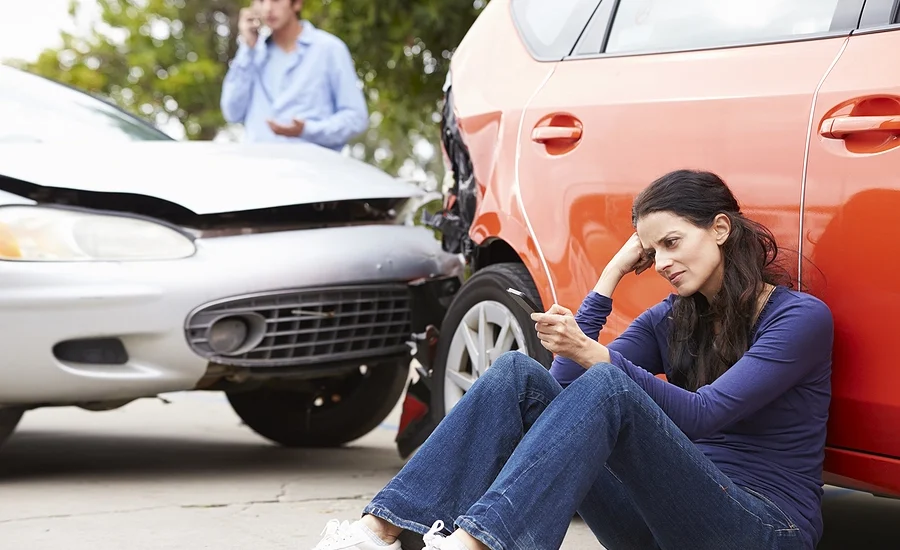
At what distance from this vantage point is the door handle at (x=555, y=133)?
3600 mm

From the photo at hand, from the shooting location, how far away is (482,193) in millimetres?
4160

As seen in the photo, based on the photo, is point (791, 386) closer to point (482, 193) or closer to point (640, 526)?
point (640, 526)

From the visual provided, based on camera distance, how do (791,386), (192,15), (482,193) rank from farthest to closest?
(192,15) < (482,193) < (791,386)

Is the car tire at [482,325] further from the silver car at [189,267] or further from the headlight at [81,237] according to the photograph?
the headlight at [81,237]

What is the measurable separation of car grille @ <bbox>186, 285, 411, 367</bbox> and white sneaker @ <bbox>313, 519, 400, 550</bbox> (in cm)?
181

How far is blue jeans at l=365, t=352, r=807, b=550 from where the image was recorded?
8.39 feet

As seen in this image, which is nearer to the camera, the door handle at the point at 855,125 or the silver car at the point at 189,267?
the door handle at the point at 855,125

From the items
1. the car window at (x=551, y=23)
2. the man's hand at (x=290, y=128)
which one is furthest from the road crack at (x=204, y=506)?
the man's hand at (x=290, y=128)

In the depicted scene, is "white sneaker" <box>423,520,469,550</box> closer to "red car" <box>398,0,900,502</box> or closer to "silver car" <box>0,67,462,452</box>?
"red car" <box>398,0,900,502</box>

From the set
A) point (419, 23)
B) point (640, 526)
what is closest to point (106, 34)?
point (419, 23)

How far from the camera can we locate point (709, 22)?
3379mm

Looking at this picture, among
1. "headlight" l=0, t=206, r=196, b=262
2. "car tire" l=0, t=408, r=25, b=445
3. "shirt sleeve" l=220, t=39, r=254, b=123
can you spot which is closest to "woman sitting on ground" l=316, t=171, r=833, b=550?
"headlight" l=0, t=206, r=196, b=262

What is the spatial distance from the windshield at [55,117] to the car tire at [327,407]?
1.19 meters

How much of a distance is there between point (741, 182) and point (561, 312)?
1.98ft
